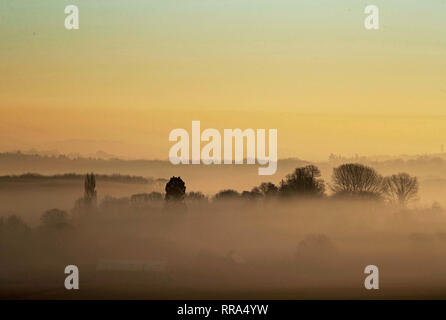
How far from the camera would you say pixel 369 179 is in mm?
77188

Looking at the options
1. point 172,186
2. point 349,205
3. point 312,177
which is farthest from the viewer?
point 312,177
